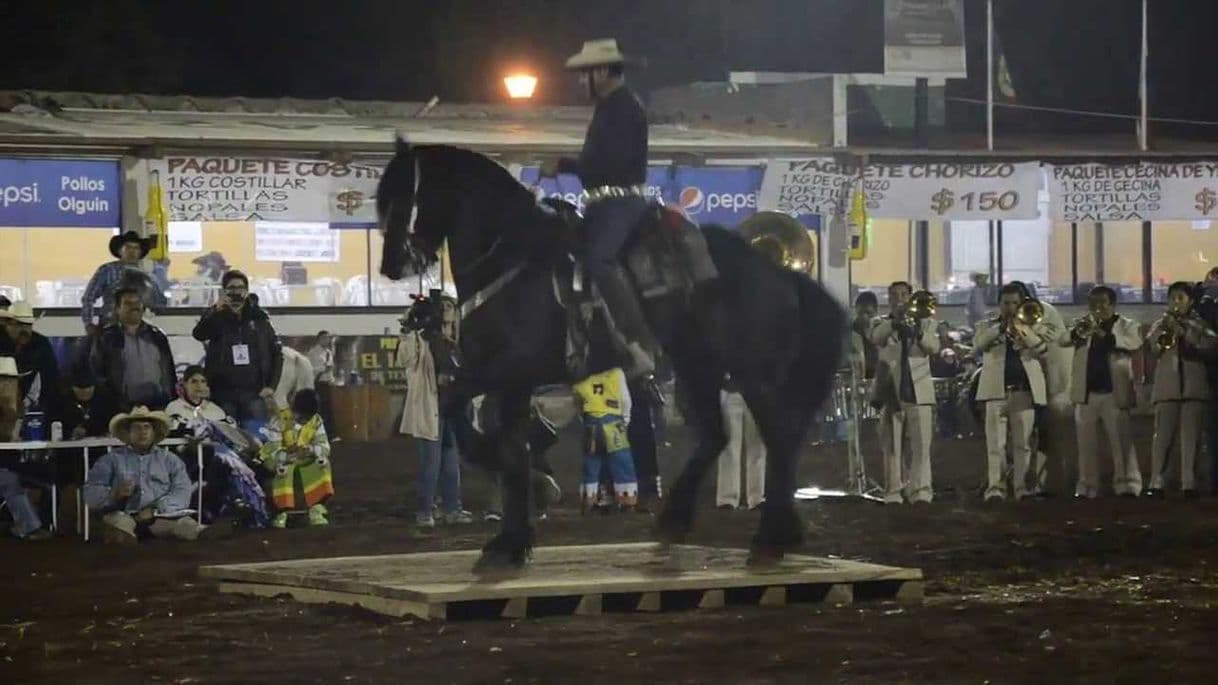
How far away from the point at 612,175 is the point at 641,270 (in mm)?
579

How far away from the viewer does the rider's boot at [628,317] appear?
11289 mm

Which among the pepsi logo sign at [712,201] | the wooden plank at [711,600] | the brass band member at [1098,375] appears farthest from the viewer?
the pepsi logo sign at [712,201]

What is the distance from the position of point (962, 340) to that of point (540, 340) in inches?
745

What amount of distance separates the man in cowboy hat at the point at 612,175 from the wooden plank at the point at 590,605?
1814 millimetres

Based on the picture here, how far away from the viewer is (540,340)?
1116cm

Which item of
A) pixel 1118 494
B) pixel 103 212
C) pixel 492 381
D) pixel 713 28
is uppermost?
pixel 713 28

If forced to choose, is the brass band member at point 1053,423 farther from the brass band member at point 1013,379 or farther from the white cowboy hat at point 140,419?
the white cowboy hat at point 140,419

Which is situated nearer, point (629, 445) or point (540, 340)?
point (540, 340)

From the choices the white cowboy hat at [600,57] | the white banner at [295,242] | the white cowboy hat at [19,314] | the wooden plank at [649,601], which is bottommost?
the wooden plank at [649,601]

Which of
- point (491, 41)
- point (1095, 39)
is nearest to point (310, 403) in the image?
point (491, 41)

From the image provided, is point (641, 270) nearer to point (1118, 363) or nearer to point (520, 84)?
point (1118, 363)

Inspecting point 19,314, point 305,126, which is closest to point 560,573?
point 19,314

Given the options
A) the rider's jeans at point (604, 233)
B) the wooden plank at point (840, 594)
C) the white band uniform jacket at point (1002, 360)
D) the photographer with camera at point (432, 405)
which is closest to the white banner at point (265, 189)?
the photographer with camera at point (432, 405)

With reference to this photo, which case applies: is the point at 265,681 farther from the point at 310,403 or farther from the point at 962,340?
the point at 962,340
